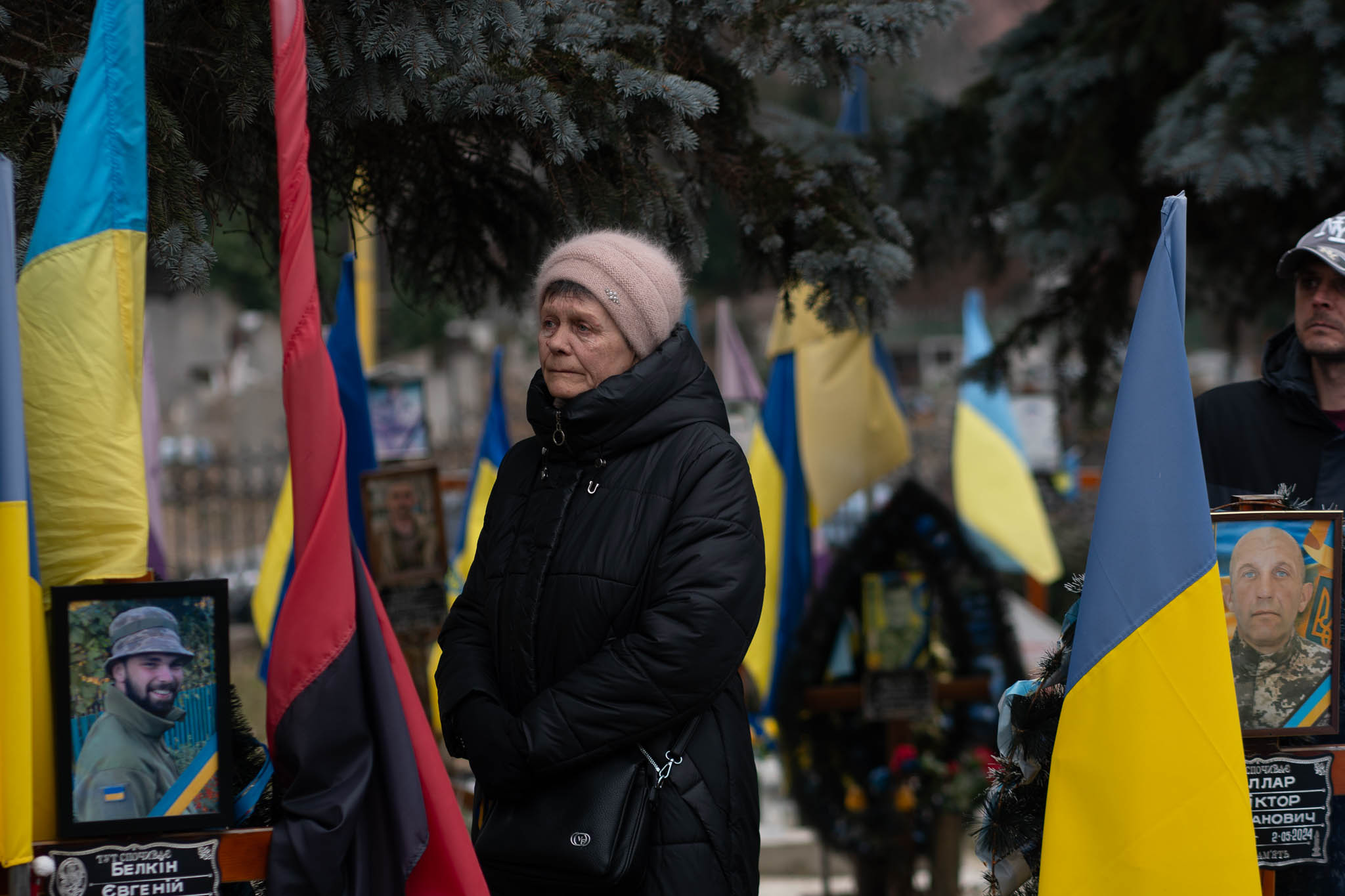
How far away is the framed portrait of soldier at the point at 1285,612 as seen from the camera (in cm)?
221

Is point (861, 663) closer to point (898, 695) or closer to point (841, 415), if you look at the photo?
point (898, 695)

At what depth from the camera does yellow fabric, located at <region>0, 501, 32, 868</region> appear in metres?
1.74

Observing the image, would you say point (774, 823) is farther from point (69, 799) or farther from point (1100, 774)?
point (69, 799)

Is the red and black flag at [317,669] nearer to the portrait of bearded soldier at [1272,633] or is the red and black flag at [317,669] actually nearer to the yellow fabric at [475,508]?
the portrait of bearded soldier at [1272,633]

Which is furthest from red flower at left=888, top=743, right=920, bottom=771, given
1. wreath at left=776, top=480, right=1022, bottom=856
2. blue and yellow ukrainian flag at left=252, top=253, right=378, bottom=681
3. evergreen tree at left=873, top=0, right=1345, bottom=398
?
blue and yellow ukrainian flag at left=252, top=253, right=378, bottom=681

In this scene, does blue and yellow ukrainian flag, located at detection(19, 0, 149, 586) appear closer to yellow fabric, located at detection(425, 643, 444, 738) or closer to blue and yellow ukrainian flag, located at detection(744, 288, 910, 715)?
yellow fabric, located at detection(425, 643, 444, 738)

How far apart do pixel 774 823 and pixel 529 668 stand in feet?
15.9

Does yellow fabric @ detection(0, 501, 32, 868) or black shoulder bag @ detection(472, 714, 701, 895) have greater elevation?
yellow fabric @ detection(0, 501, 32, 868)

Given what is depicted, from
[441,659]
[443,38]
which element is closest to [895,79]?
[443,38]

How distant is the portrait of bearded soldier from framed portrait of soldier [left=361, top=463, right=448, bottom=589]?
9.64 ft

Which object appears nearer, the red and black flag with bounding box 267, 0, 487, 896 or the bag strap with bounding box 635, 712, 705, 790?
the red and black flag with bounding box 267, 0, 487, 896

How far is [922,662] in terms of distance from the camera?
4879 millimetres

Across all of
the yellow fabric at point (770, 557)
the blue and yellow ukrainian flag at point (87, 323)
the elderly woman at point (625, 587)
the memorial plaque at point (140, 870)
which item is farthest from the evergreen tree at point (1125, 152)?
the memorial plaque at point (140, 870)

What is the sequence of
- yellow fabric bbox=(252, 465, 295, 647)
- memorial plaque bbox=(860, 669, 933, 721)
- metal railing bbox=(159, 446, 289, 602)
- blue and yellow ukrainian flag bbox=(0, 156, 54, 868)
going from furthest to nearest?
metal railing bbox=(159, 446, 289, 602) → memorial plaque bbox=(860, 669, 933, 721) → yellow fabric bbox=(252, 465, 295, 647) → blue and yellow ukrainian flag bbox=(0, 156, 54, 868)
